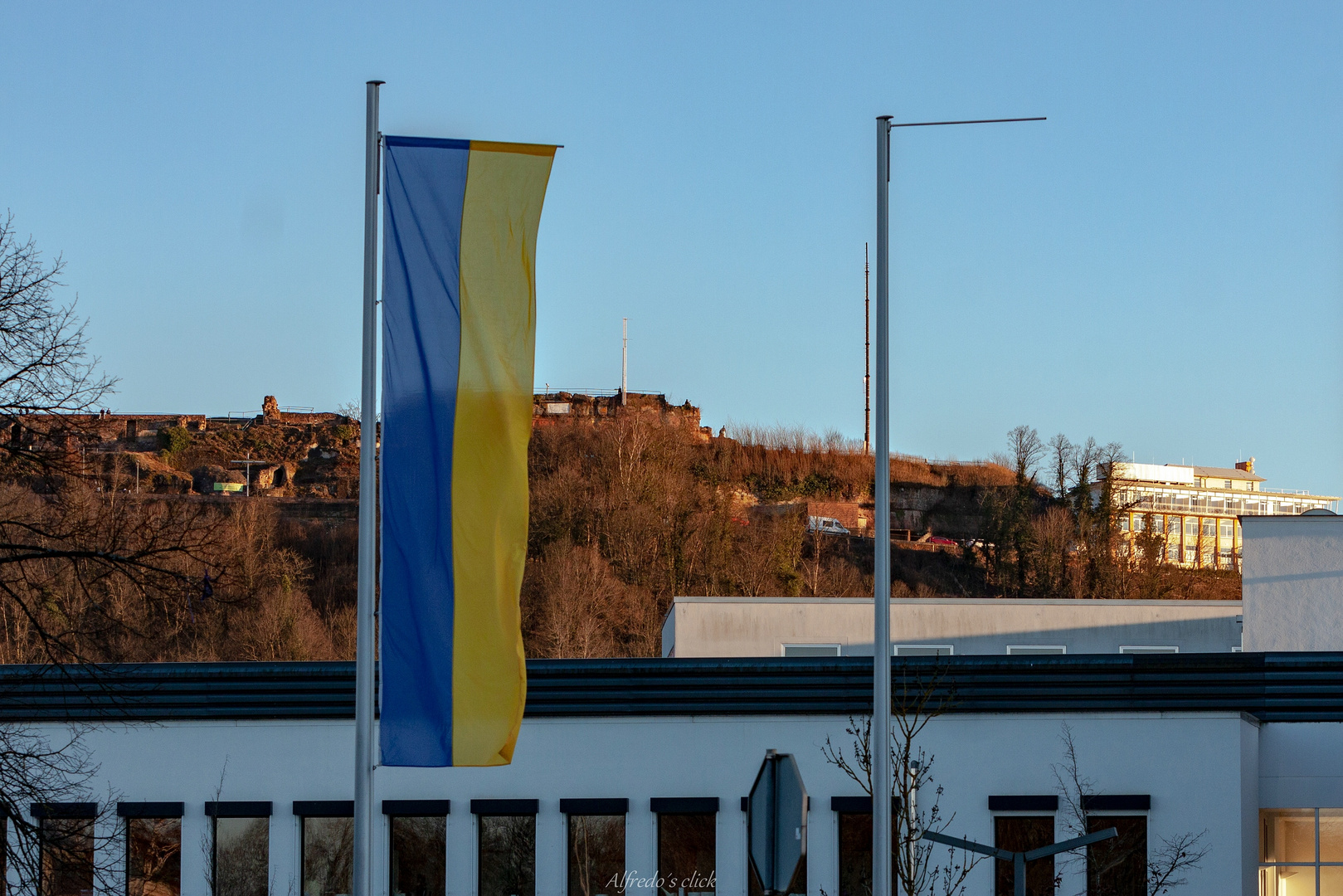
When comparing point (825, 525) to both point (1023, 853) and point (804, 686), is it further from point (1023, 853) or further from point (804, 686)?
point (1023, 853)

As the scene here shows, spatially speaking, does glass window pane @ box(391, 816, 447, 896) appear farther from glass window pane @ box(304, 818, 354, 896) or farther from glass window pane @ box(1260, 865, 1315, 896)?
glass window pane @ box(1260, 865, 1315, 896)

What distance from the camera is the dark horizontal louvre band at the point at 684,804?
1830 cm

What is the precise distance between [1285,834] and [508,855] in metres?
10.7

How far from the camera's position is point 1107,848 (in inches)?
725

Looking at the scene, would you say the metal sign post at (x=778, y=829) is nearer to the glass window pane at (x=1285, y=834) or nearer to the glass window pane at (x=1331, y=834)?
the glass window pane at (x=1285, y=834)

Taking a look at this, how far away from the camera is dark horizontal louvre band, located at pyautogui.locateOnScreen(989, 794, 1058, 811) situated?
60.1 feet

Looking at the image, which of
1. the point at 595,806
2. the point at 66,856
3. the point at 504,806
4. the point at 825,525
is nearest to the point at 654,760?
the point at 595,806

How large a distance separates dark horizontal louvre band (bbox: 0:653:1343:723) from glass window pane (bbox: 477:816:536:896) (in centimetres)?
148

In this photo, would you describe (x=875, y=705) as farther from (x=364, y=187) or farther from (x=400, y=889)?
(x=400, y=889)

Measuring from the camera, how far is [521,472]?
11.3m

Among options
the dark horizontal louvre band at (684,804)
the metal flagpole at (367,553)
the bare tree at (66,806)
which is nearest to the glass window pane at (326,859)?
the bare tree at (66,806)

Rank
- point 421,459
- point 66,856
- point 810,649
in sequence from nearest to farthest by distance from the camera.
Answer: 1. point 421,459
2. point 66,856
3. point 810,649

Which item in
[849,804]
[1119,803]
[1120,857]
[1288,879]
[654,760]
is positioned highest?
[654,760]

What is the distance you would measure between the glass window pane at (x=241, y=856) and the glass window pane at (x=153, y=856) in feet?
1.71
